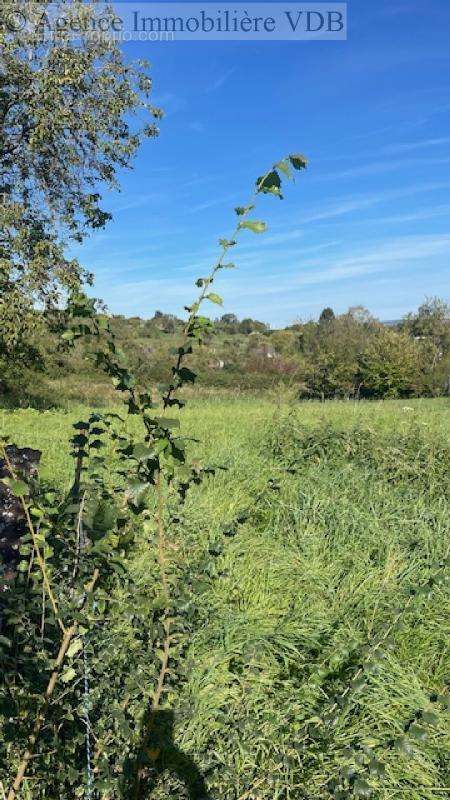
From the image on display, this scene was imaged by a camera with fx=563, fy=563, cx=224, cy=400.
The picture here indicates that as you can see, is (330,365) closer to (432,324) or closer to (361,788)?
(432,324)

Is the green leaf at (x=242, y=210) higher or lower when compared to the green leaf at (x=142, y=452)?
higher

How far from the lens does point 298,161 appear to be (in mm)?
1608

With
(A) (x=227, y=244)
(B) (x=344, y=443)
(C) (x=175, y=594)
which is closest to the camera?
(A) (x=227, y=244)

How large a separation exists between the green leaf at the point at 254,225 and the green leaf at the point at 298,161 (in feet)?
0.67

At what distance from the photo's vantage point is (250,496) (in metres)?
4.78

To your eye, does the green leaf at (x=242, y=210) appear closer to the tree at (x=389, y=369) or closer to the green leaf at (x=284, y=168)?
the green leaf at (x=284, y=168)

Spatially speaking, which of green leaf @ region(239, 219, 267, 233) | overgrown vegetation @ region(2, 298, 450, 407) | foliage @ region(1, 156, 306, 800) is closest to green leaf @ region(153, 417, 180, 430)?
foliage @ region(1, 156, 306, 800)

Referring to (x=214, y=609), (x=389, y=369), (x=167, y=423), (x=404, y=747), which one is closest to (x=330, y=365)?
(x=389, y=369)

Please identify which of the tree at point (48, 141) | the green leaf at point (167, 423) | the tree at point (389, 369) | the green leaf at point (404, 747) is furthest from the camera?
the tree at point (389, 369)

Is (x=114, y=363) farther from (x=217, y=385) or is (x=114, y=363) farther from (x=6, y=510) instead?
(x=217, y=385)

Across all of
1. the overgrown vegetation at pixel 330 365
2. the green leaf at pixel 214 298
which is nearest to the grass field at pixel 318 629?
the green leaf at pixel 214 298

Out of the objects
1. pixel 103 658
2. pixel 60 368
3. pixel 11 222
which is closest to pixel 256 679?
pixel 103 658

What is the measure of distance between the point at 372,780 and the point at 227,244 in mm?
1969

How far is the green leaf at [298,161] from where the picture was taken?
1602mm
